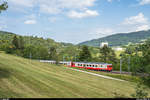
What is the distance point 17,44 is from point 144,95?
88773 mm

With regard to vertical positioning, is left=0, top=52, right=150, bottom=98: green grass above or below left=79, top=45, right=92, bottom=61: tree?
below

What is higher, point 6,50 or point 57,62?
point 6,50

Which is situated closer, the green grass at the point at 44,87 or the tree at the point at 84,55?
the green grass at the point at 44,87

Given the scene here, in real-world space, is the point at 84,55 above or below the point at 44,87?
above

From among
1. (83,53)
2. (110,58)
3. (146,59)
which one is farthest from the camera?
(110,58)

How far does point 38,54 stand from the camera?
79.7 metres

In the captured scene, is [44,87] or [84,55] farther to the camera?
[84,55]

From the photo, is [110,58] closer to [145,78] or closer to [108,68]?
[108,68]

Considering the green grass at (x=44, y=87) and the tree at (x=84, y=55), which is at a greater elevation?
the tree at (x=84, y=55)

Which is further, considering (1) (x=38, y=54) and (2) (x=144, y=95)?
(1) (x=38, y=54)

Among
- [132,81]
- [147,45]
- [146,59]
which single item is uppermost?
[147,45]

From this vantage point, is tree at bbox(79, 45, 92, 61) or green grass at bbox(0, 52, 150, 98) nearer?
green grass at bbox(0, 52, 150, 98)

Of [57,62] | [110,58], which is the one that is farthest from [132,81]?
[110,58]

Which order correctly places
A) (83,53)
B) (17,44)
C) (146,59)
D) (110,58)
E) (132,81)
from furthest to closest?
(17,44) < (110,58) < (83,53) < (132,81) < (146,59)
